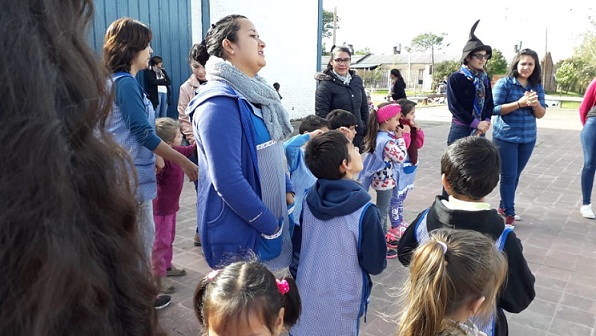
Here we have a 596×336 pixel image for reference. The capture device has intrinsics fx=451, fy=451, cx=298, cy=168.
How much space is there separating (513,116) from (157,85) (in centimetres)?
532

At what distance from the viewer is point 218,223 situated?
2070 millimetres

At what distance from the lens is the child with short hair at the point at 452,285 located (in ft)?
4.92

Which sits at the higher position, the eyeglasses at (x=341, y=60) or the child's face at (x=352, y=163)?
the eyeglasses at (x=341, y=60)

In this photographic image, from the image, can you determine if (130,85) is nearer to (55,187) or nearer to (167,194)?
(167,194)

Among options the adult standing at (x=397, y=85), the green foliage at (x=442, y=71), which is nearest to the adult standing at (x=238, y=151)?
the adult standing at (x=397, y=85)

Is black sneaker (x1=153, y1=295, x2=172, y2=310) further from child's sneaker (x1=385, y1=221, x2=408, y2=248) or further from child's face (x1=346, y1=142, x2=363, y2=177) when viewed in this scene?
child's sneaker (x1=385, y1=221, x2=408, y2=248)

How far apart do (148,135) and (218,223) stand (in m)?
0.79

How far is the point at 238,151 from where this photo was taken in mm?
1954

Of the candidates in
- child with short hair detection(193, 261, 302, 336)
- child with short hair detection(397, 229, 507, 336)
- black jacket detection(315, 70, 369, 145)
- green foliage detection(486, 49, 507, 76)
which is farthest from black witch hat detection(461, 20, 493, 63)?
green foliage detection(486, 49, 507, 76)

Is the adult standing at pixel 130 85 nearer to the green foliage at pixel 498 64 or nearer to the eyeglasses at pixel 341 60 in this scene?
the eyeglasses at pixel 341 60

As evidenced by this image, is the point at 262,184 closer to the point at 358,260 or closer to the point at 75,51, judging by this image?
the point at 358,260

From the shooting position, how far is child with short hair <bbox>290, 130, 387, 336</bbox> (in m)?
2.22

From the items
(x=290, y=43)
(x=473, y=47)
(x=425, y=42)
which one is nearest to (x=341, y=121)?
(x=473, y=47)

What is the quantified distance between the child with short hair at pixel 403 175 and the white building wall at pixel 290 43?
6.60 meters
